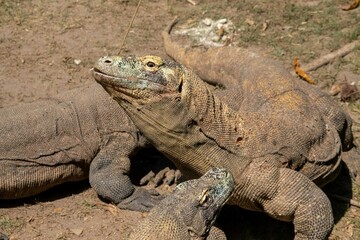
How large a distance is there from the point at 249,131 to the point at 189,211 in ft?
4.76

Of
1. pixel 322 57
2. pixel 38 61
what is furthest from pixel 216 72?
pixel 38 61

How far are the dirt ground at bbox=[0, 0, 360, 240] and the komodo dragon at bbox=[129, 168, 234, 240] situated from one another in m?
1.83

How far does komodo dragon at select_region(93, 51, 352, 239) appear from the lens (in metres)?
4.83

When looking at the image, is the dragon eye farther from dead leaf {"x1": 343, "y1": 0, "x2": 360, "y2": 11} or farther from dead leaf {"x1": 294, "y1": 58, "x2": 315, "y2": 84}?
dead leaf {"x1": 343, "y1": 0, "x2": 360, "y2": 11}

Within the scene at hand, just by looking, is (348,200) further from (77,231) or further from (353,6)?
(353,6)

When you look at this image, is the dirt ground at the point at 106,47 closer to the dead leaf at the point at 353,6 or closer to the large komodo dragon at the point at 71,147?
the dead leaf at the point at 353,6

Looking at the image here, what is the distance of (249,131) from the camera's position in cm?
543

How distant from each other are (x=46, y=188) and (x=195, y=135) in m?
2.18

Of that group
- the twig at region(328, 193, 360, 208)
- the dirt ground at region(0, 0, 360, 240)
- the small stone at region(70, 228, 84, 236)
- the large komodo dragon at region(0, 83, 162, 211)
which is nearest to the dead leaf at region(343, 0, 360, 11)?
the dirt ground at region(0, 0, 360, 240)

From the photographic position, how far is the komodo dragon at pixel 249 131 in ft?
15.8

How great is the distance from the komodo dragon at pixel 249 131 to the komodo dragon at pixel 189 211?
648 mm

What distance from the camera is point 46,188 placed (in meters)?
6.66

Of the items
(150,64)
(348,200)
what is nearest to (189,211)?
(150,64)

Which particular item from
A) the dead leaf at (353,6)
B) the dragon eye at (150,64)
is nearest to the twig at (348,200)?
the dragon eye at (150,64)
